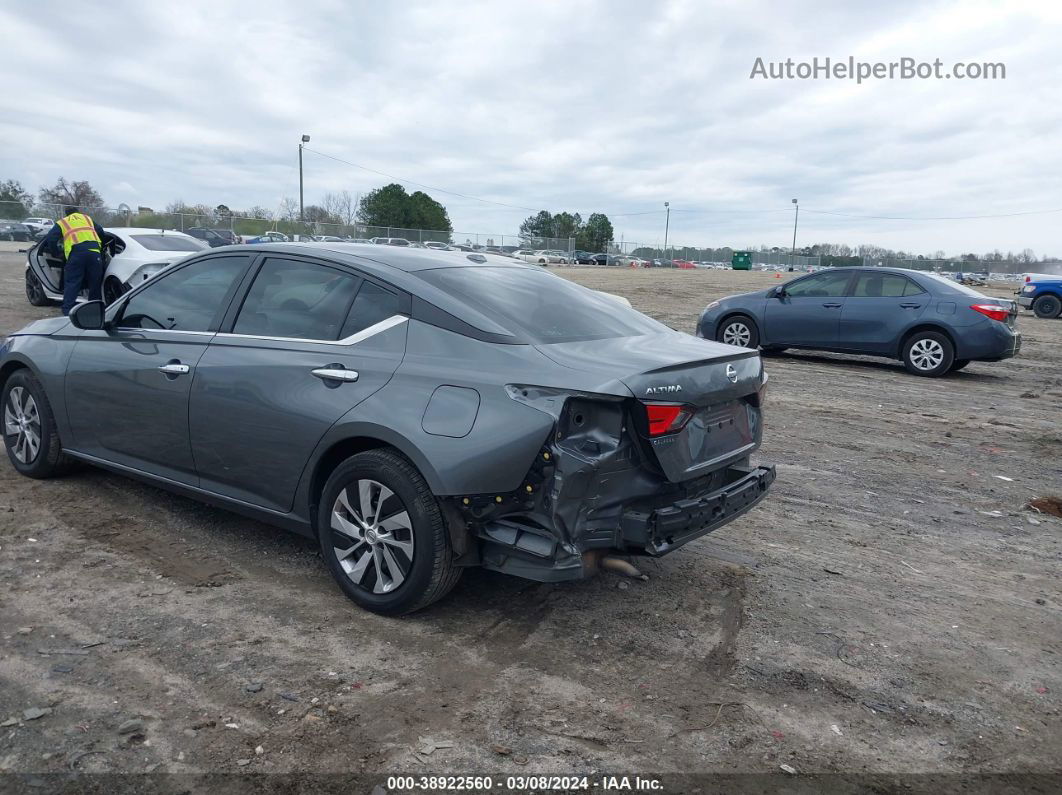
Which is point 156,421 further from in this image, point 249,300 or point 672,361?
point 672,361

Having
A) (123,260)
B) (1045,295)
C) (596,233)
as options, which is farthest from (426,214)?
(123,260)

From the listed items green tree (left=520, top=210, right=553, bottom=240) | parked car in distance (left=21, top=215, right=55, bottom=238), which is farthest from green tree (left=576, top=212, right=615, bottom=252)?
parked car in distance (left=21, top=215, right=55, bottom=238)

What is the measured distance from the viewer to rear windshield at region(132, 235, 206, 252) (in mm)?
13165

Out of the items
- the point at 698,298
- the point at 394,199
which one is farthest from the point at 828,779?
the point at 394,199

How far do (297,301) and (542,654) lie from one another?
2.17 meters

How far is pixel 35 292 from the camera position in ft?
47.9

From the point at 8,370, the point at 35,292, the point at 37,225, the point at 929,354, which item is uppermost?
the point at 37,225

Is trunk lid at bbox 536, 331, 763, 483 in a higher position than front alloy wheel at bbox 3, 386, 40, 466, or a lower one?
higher

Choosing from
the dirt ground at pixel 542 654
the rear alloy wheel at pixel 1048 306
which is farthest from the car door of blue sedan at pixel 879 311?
the rear alloy wheel at pixel 1048 306

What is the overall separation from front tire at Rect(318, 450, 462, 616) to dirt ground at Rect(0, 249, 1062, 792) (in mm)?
159

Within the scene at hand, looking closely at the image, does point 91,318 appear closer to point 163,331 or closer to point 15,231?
point 163,331

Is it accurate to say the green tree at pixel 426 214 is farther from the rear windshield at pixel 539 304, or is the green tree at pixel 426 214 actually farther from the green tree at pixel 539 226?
the rear windshield at pixel 539 304

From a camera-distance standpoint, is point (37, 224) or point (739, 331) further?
point (37, 224)

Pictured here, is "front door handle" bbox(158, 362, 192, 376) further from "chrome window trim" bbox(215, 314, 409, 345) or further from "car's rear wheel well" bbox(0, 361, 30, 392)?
"car's rear wheel well" bbox(0, 361, 30, 392)
